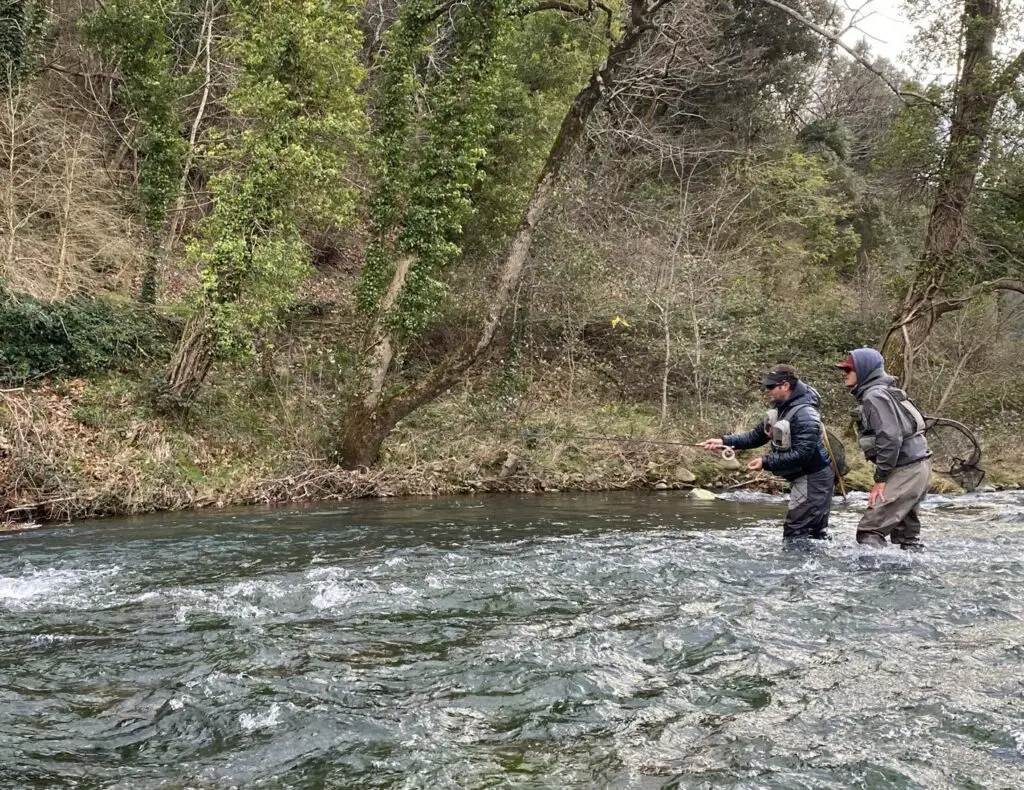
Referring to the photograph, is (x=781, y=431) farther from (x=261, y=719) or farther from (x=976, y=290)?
(x=976, y=290)

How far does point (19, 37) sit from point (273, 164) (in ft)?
20.9

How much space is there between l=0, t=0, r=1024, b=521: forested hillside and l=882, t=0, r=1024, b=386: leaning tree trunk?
0.22 ft

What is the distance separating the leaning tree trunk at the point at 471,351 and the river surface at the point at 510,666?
6.19m

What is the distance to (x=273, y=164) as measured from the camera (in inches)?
579

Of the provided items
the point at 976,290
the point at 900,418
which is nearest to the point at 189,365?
the point at 900,418

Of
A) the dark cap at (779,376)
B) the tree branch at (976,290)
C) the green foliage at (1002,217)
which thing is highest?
the green foliage at (1002,217)

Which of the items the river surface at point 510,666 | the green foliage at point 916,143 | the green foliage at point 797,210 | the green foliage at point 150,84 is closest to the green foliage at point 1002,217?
the green foliage at point 916,143

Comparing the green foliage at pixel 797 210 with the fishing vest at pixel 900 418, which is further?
the green foliage at pixel 797 210

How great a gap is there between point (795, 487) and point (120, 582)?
7106 mm

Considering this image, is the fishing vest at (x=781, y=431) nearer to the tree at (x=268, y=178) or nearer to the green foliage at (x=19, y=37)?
the tree at (x=268, y=178)

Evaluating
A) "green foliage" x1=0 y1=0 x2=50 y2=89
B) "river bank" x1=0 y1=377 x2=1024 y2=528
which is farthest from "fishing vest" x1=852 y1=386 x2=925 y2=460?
"green foliage" x1=0 y1=0 x2=50 y2=89

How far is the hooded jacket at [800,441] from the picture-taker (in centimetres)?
877

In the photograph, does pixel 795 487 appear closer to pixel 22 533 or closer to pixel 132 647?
pixel 132 647

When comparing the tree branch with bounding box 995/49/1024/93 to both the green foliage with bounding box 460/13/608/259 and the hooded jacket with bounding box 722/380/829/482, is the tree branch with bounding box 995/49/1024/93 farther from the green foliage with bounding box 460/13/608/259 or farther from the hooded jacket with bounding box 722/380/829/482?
the hooded jacket with bounding box 722/380/829/482
